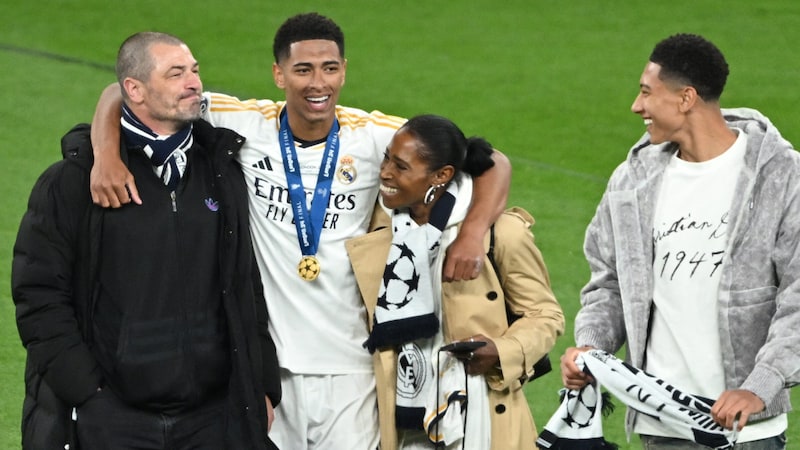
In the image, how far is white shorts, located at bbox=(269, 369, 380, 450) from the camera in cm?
469

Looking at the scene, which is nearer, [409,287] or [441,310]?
[409,287]

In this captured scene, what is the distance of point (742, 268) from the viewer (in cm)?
427

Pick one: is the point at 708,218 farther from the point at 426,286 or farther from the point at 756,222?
the point at 426,286

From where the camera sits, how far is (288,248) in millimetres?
4664

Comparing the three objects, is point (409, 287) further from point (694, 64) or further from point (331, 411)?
point (694, 64)

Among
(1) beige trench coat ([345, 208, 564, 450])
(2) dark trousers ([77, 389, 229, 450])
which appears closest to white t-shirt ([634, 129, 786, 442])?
(1) beige trench coat ([345, 208, 564, 450])

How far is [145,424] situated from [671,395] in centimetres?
155

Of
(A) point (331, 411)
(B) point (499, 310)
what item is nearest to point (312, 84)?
(B) point (499, 310)

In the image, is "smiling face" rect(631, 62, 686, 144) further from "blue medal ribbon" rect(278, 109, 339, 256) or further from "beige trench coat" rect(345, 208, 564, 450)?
"blue medal ribbon" rect(278, 109, 339, 256)

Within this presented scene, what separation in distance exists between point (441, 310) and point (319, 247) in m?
0.43

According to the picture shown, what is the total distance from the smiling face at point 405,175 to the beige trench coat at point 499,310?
0.56ft

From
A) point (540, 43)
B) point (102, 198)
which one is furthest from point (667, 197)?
point (540, 43)

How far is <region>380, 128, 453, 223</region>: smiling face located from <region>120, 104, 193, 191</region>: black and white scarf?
2.03ft

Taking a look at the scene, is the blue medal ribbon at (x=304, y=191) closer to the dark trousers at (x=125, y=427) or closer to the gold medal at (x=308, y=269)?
the gold medal at (x=308, y=269)
